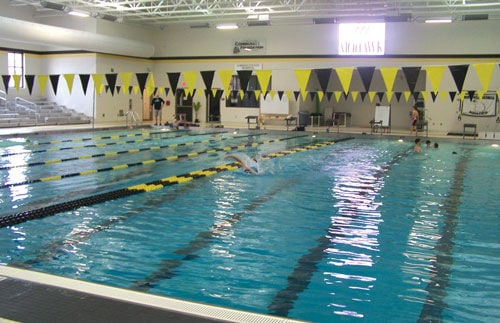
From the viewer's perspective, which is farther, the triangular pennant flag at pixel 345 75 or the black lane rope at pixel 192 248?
the triangular pennant flag at pixel 345 75

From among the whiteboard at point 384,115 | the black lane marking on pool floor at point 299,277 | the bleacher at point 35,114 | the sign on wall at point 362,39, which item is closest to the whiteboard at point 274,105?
the sign on wall at point 362,39

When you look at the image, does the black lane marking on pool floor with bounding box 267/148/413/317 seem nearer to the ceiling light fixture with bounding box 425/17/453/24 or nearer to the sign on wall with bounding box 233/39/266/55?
the ceiling light fixture with bounding box 425/17/453/24

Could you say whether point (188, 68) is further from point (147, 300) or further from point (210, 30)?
point (147, 300)

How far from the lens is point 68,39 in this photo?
19.6 metres

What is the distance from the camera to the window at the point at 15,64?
22.4 metres

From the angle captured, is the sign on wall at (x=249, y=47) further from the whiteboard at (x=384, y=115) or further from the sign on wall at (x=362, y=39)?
the whiteboard at (x=384, y=115)

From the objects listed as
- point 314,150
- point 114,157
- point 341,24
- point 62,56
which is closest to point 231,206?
point 114,157

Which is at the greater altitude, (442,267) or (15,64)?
(15,64)

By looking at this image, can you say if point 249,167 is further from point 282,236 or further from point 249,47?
point 249,47

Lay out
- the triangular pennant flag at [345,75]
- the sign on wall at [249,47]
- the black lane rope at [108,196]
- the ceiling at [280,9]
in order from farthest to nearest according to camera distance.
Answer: the sign on wall at [249,47] → the ceiling at [280,9] → the triangular pennant flag at [345,75] → the black lane rope at [108,196]

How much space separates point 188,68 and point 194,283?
22.9 m

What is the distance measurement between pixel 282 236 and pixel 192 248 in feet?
3.34

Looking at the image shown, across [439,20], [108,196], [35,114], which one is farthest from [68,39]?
[439,20]

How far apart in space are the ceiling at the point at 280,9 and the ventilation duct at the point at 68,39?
2.79ft
